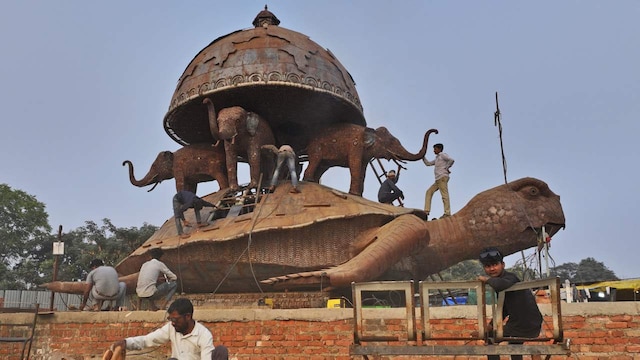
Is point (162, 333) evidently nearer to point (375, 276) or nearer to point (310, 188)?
point (375, 276)

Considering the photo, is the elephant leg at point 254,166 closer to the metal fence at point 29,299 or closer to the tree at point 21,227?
the metal fence at point 29,299

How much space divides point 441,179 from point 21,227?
119ft

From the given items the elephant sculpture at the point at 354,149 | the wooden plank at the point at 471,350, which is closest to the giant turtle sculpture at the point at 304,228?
the elephant sculpture at the point at 354,149

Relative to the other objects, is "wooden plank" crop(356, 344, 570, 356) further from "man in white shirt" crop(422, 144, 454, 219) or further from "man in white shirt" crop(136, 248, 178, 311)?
"man in white shirt" crop(422, 144, 454, 219)

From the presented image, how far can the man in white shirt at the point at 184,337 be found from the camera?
12.4ft

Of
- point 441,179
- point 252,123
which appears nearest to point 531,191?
point 441,179

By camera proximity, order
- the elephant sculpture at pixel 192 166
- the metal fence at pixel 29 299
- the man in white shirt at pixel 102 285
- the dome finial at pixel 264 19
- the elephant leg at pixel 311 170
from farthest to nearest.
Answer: the metal fence at pixel 29 299 → the dome finial at pixel 264 19 → the elephant sculpture at pixel 192 166 → the elephant leg at pixel 311 170 → the man in white shirt at pixel 102 285

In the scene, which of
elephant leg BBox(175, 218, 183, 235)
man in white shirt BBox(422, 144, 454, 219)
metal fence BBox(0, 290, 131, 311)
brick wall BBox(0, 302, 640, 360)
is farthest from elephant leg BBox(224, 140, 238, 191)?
metal fence BBox(0, 290, 131, 311)

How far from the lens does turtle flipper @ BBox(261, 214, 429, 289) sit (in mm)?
7906

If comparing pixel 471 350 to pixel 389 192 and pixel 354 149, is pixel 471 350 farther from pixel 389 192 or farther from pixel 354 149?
pixel 354 149

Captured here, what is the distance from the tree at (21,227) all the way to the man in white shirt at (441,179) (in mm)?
33331

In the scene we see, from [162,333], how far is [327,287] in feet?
15.0

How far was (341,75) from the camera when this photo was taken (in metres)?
12.5

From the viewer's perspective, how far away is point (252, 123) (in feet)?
37.2
